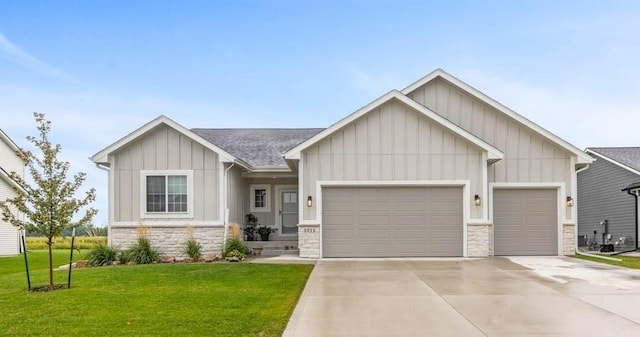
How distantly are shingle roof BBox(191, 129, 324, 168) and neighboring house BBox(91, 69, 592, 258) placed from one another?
2966 mm

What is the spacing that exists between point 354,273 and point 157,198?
770 centimetres

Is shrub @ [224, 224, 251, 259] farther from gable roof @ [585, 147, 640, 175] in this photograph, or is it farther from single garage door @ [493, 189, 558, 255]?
gable roof @ [585, 147, 640, 175]

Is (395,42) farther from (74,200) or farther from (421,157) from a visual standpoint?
(74,200)

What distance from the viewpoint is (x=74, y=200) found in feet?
42.4

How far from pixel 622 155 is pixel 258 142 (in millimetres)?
17024

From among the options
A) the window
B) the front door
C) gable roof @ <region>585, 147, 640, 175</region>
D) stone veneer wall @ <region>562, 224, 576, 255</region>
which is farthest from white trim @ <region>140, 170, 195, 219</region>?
gable roof @ <region>585, 147, 640, 175</region>

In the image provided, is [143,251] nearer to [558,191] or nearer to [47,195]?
[47,195]

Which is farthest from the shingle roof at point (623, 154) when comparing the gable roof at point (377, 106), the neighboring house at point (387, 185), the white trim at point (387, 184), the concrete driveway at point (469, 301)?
the concrete driveway at point (469, 301)

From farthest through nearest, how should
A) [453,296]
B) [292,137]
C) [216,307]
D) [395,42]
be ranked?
[292,137], [395,42], [453,296], [216,307]

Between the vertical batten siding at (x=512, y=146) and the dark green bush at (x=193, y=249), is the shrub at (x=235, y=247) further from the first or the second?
the vertical batten siding at (x=512, y=146)

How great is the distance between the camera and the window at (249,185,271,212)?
23.2 metres

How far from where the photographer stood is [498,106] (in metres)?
19.8

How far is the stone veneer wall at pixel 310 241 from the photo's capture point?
18344 millimetres

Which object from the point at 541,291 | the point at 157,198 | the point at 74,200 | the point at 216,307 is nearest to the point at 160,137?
the point at 157,198
